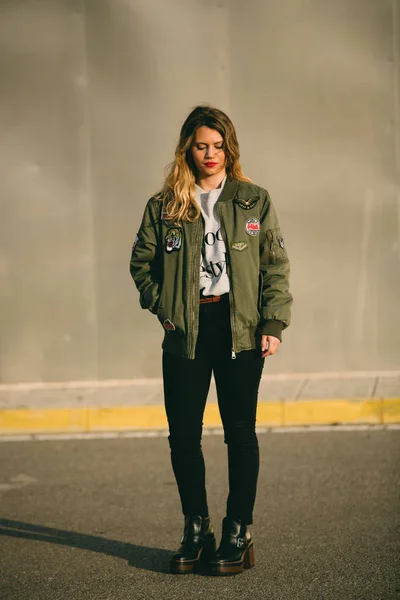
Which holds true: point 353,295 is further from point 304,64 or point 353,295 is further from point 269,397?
point 304,64

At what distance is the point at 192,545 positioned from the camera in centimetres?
453

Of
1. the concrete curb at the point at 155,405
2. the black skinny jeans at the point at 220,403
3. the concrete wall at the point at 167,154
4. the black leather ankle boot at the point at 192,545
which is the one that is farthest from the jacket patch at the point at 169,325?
the concrete wall at the point at 167,154

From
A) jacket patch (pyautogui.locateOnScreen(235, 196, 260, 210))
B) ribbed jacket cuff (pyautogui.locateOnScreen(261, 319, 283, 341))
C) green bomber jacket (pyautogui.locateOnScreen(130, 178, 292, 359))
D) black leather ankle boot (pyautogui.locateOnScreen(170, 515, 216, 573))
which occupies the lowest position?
black leather ankle boot (pyautogui.locateOnScreen(170, 515, 216, 573))

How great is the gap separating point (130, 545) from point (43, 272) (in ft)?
13.0

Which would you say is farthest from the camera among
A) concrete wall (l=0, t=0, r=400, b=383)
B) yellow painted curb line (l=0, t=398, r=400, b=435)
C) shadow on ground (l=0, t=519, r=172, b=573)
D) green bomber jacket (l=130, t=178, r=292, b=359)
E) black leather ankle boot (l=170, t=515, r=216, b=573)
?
concrete wall (l=0, t=0, r=400, b=383)

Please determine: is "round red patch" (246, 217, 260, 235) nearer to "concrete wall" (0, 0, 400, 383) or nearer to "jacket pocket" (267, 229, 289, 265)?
"jacket pocket" (267, 229, 289, 265)

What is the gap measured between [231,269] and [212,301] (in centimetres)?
16

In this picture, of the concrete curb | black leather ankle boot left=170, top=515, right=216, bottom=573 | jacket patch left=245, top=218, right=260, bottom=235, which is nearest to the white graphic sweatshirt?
jacket patch left=245, top=218, right=260, bottom=235

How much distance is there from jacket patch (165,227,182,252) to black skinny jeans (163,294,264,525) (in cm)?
26

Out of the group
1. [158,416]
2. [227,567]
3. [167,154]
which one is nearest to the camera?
[227,567]

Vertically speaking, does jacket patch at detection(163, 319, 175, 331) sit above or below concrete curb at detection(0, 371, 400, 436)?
above

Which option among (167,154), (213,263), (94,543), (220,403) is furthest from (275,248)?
(167,154)

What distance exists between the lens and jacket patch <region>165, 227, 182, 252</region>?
4.46 metres

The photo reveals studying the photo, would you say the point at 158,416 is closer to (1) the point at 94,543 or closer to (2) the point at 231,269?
(1) the point at 94,543
